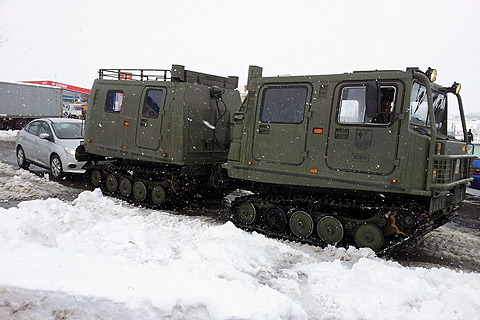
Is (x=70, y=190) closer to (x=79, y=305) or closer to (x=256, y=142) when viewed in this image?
(x=256, y=142)

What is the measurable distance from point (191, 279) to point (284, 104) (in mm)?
3867

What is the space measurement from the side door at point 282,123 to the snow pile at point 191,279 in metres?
1.52

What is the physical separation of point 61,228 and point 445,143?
5.67m

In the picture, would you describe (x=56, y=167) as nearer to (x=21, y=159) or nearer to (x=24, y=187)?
(x=24, y=187)

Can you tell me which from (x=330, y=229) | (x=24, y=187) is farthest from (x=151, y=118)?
(x=330, y=229)

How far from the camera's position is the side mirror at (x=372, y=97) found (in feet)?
19.0

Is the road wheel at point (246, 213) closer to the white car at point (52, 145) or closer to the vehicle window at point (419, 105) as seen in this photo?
the vehicle window at point (419, 105)

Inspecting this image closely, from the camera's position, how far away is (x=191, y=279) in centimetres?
417

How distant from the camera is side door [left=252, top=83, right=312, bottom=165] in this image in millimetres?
6859

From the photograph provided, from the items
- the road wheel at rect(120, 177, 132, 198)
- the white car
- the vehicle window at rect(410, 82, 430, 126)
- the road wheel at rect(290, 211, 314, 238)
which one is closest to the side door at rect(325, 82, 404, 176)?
the vehicle window at rect(410, 82, 430, 126)

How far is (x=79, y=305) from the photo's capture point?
361cm

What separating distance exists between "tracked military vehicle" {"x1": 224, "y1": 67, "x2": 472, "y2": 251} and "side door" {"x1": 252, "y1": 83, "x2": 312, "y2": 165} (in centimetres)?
2

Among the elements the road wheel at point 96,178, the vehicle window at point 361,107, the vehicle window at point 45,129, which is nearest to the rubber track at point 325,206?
the vehicle window at point 361,107

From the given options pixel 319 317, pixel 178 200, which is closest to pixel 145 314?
pixel 319 317
